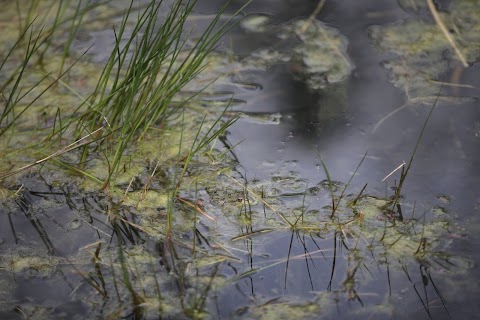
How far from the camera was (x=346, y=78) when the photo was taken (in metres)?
2.69

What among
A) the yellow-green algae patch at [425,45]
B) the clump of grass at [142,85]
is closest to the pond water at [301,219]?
the yellow-green algae patch at [425,45]

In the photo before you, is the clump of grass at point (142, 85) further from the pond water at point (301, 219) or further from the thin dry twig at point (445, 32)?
the thin dry twig at point (445, 32)

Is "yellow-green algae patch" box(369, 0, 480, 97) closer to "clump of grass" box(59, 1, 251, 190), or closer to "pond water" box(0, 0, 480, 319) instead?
"pond water" box(0, 0, 480, 319)

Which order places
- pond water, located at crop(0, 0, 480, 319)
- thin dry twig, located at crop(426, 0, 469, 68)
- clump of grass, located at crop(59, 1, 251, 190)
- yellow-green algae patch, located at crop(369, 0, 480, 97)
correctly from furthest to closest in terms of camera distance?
thin dry twig, located at crop(426, 0, 469, 68) → yellow-green algae patch, located at crop(369, 0, 480, 97) → clump of grass, located at crop(59, 1, 251, 190) → pond water, located at crop(0, 0, 480, 319)

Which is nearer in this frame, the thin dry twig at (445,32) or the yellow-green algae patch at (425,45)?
the yellow-green algae patch at (425,45)

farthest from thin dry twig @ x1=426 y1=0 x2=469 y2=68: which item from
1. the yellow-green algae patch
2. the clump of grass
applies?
the clump of grass

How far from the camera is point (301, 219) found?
6.63 feet

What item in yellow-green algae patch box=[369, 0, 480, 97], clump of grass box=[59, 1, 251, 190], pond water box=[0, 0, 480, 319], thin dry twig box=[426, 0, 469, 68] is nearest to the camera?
pond water box=[0, 0, 480, 319]

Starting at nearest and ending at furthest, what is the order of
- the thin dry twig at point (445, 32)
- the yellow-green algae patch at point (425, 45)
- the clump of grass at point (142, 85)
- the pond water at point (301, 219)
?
the pond water at point (301, 219), the clump of grass at point (142, 85), the yellow-green algae patch at point (425, 45), the thin dry twig at point (445, 32)

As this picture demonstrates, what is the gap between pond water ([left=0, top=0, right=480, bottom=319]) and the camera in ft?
5.82

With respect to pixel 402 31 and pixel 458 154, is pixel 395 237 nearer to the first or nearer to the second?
pixel 458 154

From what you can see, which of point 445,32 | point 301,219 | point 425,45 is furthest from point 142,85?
point 445,32

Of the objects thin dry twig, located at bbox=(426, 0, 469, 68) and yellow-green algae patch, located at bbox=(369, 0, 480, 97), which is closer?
yellow-green algae patch, located at bbox=(369, 0, 480, 97)

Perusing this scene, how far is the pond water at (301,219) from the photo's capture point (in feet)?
5.82
